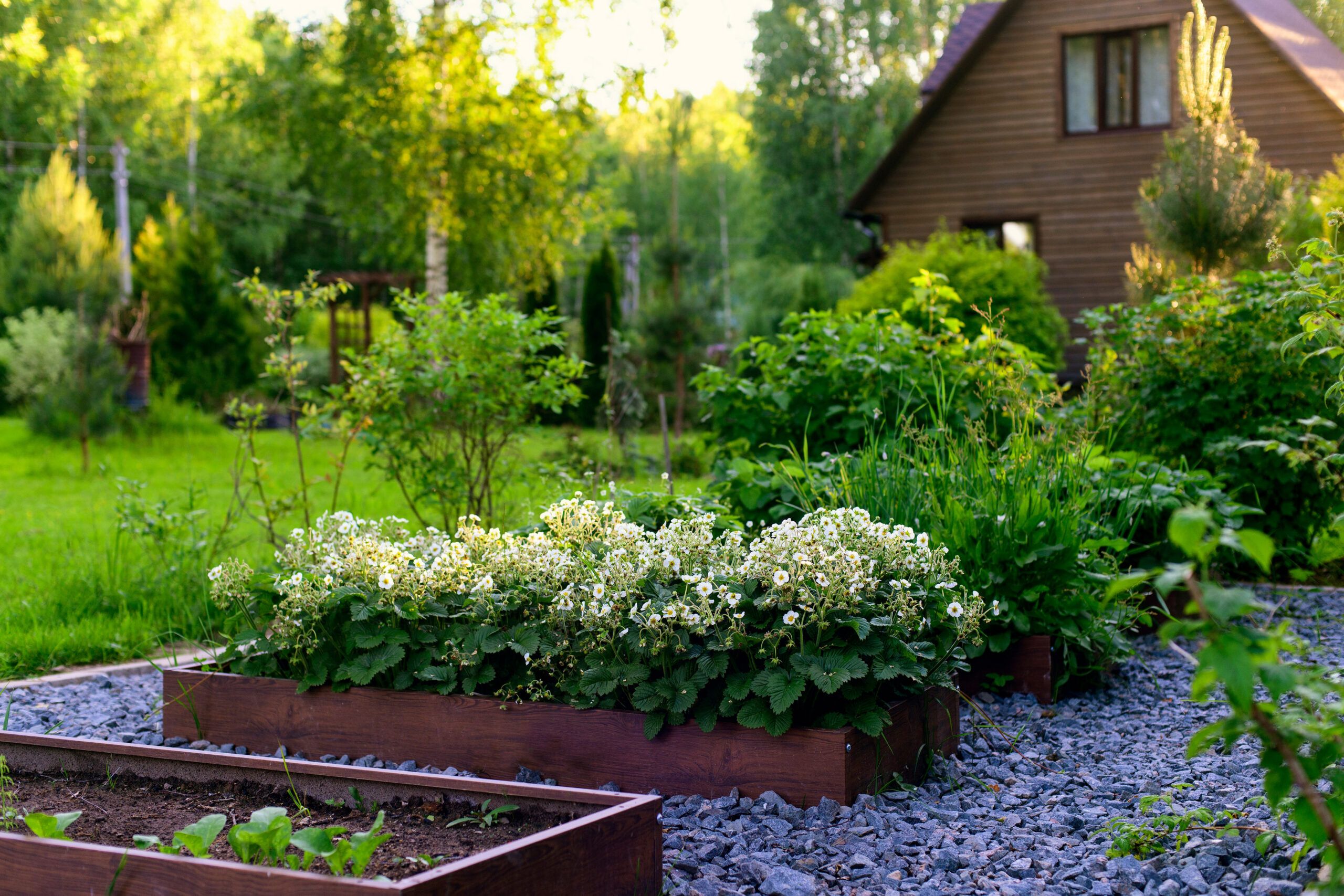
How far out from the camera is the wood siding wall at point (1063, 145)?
13.5 meters

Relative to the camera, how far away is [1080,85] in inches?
568

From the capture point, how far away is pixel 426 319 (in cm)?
498

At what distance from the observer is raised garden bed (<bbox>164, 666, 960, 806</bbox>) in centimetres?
246

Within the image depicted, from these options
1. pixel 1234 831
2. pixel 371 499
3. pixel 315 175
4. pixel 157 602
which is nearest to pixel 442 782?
pixel 1234 831

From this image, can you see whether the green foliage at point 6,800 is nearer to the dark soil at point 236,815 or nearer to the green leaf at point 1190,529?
the dark soil at point 236,815

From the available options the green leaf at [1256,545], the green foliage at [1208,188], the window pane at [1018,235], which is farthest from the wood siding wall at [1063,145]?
the green leaf at [1256,545]

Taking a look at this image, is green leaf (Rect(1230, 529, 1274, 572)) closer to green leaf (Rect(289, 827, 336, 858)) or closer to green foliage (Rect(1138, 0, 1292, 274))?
green leaf (Rect(289, 827, 336, 858))

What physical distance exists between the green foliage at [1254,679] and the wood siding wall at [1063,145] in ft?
43.1

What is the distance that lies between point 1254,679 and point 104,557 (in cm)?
512

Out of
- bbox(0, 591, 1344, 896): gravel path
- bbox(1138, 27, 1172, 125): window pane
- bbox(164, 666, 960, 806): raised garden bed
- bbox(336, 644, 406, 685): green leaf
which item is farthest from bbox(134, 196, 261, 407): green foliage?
bbox(336, 644, 406, 685): green leaf

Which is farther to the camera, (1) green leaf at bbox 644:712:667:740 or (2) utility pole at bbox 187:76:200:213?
(2) utility pole at bbox 187:76:200:213

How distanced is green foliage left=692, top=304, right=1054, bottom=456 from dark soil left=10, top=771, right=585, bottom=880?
2.51 m

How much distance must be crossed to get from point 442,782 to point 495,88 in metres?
12.2

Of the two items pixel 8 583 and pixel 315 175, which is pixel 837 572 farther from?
pixel 315 175
